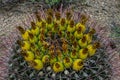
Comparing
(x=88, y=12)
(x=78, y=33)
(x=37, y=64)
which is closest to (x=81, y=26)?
(x=78, y=33)

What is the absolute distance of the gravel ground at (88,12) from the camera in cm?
477

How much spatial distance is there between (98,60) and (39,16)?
60cm

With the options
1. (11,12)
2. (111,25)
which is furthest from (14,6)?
(111,25)

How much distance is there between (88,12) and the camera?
16.1 ft

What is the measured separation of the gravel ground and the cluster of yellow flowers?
5.30ft

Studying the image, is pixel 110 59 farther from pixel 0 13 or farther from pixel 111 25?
pixel 0 13

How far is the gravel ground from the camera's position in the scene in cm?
477

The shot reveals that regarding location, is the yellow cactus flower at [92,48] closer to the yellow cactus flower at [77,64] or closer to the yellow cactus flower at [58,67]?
the yellow cactus flower at [77,64]

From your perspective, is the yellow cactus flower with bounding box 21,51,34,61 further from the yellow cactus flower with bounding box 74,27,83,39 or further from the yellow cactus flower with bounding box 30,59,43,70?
the yellow cactus flower with bounding box 74,27,83,39

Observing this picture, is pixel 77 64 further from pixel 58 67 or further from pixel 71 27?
pixel 71 27

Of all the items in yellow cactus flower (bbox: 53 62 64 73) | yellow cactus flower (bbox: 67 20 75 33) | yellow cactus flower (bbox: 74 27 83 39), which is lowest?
yellow cactus flower (bbox: 53 62 64 73)

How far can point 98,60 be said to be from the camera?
9.83 feet

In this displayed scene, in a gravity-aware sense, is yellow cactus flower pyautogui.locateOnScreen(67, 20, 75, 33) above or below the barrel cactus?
→ above

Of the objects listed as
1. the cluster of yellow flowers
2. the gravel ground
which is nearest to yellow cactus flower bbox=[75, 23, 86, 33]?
the cluster of yellow flowers
